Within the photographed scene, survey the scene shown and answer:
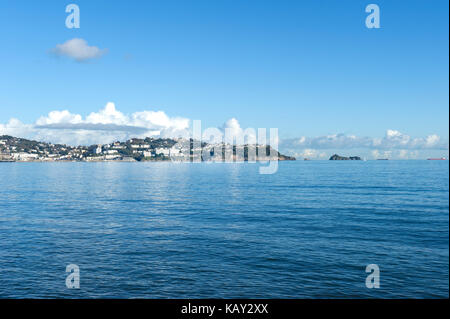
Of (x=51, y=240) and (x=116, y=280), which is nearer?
(x=116, y=280)

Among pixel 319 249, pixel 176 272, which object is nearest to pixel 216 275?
pixel 176 272

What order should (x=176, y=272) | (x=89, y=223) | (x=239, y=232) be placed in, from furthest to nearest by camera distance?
1. (x=89, y=223)
2. (x=239, y=232)
3. (x=176, y=272)

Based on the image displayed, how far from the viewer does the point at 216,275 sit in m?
31.8

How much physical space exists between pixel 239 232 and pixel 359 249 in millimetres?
16832

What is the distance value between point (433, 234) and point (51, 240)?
173 feet

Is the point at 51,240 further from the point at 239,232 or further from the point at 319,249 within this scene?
the point at 319,249

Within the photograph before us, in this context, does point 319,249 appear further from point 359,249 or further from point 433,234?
point 433,234
